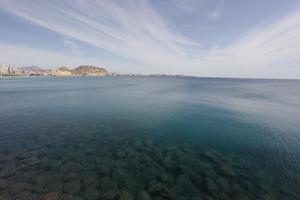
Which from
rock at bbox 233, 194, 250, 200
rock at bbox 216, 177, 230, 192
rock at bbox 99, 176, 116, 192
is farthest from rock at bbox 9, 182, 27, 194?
rock at bbox 233, 194, 250, 200

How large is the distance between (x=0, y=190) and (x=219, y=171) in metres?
16.8

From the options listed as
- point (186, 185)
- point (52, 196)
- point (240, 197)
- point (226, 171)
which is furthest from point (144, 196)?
point (226, 171)

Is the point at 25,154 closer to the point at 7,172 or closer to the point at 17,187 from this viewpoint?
the point at 7,172

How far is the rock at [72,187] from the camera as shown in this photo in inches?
472

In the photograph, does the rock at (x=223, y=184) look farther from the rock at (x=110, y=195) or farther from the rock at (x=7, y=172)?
the rock at (x=7, y=172)

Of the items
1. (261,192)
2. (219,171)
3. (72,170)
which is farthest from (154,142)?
(261,192)

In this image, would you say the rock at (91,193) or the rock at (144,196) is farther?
the rock at (144,196)

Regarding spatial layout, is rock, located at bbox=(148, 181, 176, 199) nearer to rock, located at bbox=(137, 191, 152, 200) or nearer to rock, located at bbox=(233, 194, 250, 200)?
rock, located at bbox=(137, 191, 152, 200)

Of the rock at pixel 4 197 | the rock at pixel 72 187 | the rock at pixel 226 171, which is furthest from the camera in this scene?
the rock at pixel 226 171

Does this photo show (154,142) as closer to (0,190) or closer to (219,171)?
(219,171)

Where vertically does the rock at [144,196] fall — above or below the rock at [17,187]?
below

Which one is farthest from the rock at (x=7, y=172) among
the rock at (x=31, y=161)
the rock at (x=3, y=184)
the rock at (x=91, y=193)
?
the rock at (x=91, y=193)

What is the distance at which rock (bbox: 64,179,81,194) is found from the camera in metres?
12.0

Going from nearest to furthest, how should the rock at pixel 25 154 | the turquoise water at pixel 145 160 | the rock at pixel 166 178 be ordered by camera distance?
1. the turquoise water at pixel 145 160
2. the rock at pixel 166 178
3. the rock at pixel 25 154
